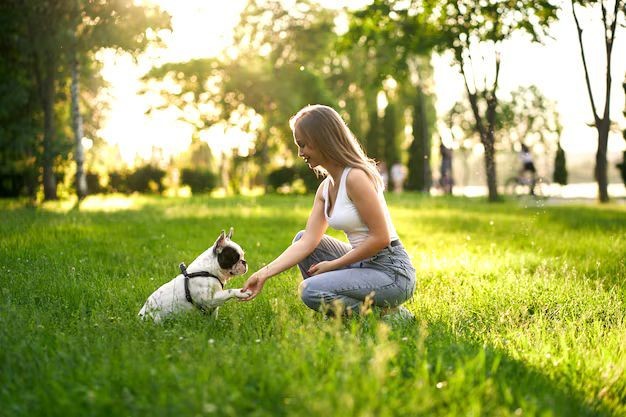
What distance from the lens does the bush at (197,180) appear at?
39.3 metres

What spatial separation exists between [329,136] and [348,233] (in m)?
0.89

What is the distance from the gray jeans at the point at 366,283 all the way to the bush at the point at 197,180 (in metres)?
34.3

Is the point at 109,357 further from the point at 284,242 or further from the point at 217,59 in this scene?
the point at 217,59

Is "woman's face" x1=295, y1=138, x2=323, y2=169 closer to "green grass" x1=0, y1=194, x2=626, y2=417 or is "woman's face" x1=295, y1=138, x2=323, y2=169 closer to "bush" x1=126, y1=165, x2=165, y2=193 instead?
"green grass" x1=0, y1=194, x2=626, y2=417

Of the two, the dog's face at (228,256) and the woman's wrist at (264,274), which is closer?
the woman's wrist at (264,274)

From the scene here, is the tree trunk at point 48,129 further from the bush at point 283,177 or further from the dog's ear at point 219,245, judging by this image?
the bush at point 283,177

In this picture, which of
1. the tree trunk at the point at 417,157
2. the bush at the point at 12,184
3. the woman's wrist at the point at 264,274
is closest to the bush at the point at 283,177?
the tree trunk at the point at 417,157

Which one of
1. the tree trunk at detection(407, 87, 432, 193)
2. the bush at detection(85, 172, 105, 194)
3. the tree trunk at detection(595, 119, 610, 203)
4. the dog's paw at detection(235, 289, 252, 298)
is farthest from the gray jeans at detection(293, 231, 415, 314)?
the tree trunk at detection(407, 87, 432, 193)

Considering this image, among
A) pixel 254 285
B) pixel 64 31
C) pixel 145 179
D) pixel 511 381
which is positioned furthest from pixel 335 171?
pixel 145 179

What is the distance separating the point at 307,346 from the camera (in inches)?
163

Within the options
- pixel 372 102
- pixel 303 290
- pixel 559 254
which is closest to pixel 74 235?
pixel 303 290

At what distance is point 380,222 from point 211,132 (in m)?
41.6

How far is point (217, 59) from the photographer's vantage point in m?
44.2

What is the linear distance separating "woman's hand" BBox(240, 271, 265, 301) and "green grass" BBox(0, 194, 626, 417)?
23cm
